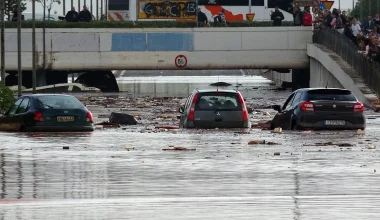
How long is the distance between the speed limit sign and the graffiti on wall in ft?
18.5

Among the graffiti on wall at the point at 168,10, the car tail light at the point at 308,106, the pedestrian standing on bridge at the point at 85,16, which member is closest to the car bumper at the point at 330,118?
the car tail light at the point at 308,106

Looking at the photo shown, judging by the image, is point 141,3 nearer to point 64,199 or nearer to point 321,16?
point 321,16

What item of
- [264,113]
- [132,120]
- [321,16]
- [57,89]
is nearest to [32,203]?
[132,120]

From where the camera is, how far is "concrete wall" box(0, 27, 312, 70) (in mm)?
76250

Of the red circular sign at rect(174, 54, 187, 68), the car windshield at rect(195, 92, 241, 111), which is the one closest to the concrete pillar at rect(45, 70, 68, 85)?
the red circular sign at rect(174, 54, 187, 68)

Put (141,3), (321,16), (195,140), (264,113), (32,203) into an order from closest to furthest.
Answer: (32,203), (195,140), (264,113), (321,16), (141,3)

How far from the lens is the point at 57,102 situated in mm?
35125

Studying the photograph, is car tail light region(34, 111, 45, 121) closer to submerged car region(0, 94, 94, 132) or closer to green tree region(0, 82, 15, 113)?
submerged car region(0, 94, 94, 132)

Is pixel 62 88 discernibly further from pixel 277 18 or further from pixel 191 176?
pixel 191 176

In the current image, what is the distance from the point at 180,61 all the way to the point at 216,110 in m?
41.9

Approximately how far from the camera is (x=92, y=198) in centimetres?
1706

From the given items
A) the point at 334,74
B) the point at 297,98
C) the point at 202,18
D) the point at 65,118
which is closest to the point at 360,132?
the point at 297,98

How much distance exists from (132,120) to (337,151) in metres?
15.8

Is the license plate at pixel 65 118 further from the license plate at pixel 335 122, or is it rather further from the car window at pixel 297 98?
the license plate at pixel 335 122
